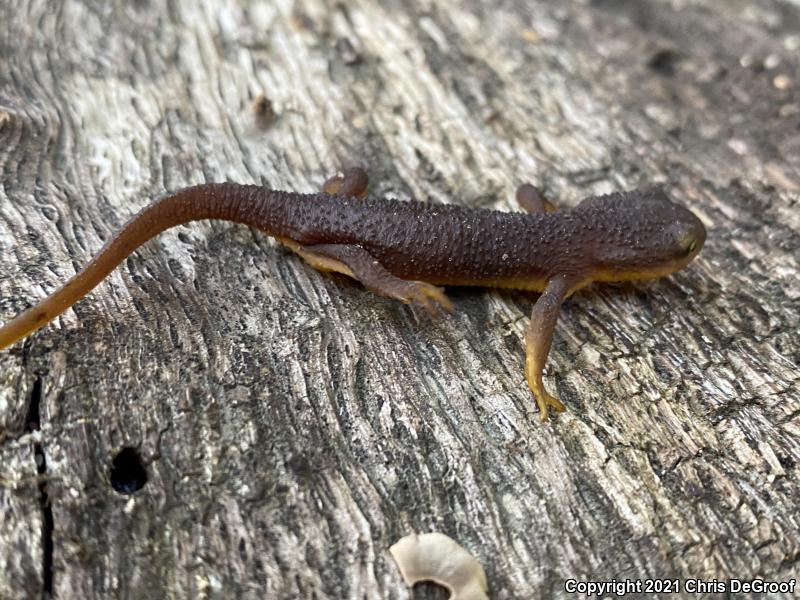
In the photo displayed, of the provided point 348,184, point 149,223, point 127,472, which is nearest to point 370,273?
point 348,184

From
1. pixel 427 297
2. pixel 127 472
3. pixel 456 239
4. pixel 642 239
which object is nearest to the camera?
pixel 127 472

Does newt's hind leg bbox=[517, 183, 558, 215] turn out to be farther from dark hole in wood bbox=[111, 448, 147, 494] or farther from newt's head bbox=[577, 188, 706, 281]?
dark hole in wood bbox=[111, 448, 147, 494]

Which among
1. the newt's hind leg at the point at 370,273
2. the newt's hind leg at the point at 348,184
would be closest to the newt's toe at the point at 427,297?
the newt's hind leg at the point at 370,273

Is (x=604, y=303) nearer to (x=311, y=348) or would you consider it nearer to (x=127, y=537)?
(x=311, y=348)

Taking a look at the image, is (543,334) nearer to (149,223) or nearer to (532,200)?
(532,200)

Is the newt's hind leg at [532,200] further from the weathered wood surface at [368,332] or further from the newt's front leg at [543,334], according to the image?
the newt's front leg at [543,334]

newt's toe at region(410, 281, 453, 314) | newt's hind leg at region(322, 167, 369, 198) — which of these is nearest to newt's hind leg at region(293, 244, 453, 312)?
newt's toe at region(410, 281, 453, 314)
